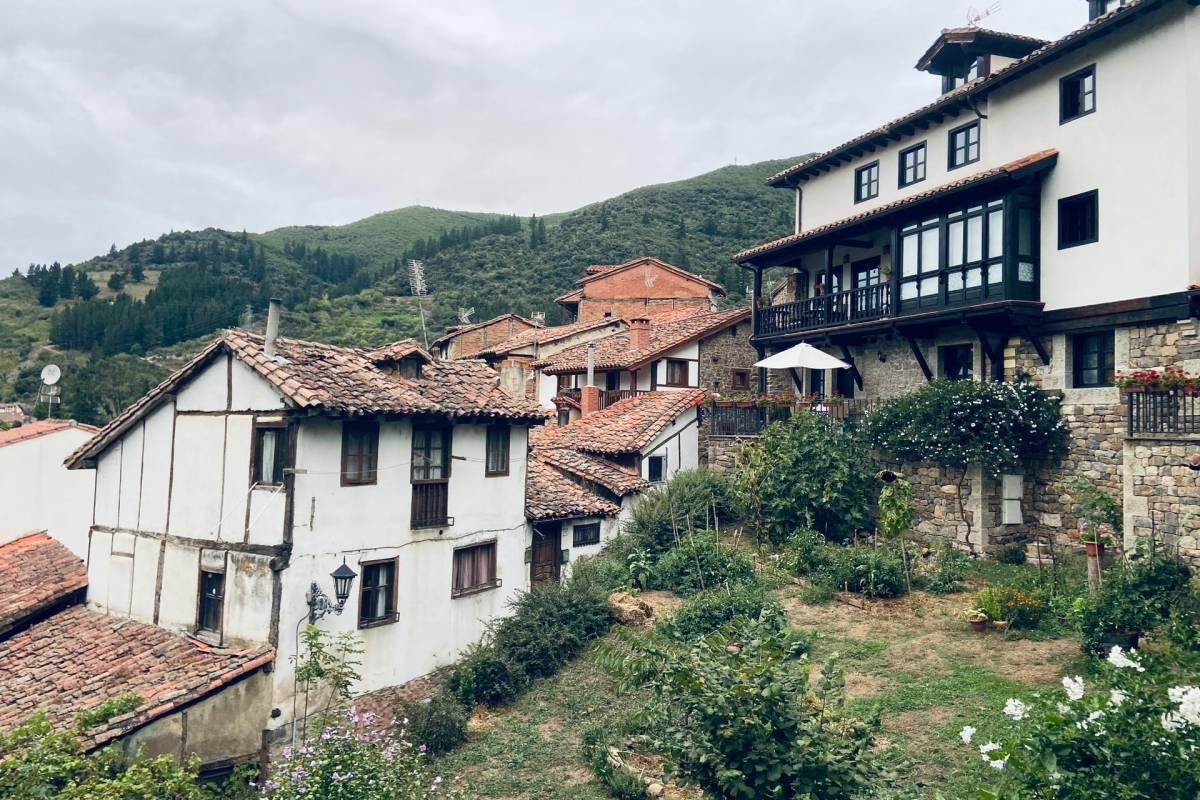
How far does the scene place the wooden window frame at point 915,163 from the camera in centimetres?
2152

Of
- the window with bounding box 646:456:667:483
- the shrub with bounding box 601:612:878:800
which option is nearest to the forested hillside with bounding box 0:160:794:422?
the window with bounding box 646:456:667:483

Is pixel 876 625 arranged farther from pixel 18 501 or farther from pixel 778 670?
pixel 18 501

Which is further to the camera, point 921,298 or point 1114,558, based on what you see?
point 921,298

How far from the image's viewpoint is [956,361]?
2053 cm

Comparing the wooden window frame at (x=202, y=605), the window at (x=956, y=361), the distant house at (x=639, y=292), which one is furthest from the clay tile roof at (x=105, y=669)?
the distant house at (x=639, y=292)

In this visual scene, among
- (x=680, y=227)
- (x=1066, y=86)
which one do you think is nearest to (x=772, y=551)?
(x=1066, y=86)

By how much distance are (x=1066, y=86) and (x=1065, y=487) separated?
9.02m

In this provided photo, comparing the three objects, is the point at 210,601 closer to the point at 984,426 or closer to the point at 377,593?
the point at 377,593

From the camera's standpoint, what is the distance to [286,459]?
43.3ft

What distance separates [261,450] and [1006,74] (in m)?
18.4

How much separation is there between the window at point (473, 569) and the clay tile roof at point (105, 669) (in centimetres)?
430

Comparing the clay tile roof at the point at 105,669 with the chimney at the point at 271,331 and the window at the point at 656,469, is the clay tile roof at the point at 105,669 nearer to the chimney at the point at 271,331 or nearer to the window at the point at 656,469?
the chimney at the point at 271,331

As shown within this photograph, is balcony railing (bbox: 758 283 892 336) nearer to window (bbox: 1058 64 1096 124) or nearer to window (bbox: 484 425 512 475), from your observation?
window (bbox: 1058 64 1096 124)

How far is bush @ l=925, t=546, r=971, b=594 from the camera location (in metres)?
15.7
